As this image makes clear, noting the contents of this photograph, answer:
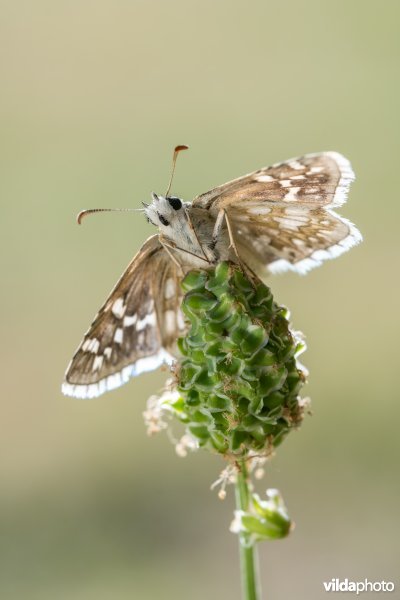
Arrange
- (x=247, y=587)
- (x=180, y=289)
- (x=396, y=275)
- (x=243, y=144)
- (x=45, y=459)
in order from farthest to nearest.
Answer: (x=243, y=144), (x=396, y=275), (x=45, y=459), (x=180, y=289), (x=247, y=587)

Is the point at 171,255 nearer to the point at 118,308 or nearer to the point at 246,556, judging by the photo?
the point at 118,308

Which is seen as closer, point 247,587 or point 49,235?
point 247,587

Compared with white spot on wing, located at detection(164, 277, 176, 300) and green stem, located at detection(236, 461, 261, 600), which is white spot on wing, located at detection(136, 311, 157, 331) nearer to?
white spot on wing, located at detection(164, 277, 176, 300)

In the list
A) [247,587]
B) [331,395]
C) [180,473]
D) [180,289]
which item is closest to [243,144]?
[331,395]

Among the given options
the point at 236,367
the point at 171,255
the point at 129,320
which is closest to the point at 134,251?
the point at 129,320

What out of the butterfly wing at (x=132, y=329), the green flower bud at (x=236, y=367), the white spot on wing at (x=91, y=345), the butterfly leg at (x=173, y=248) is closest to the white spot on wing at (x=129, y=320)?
the butterfly wing at (x=132, y=329)

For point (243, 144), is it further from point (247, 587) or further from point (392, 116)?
point (247, 587)
